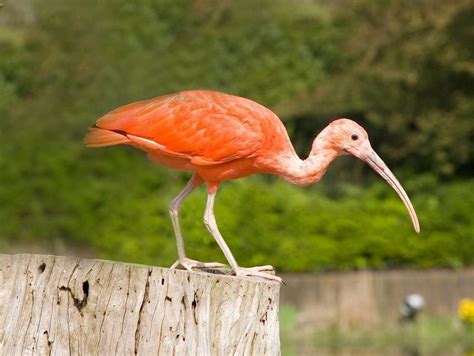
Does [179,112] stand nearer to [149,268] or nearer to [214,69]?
[149,268]

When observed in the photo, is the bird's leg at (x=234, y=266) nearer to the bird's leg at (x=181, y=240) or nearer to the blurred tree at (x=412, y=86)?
the bird's leg at (x=181, y=240)

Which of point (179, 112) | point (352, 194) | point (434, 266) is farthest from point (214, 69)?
point (179, 112)

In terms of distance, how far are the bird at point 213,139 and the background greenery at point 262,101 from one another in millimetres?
3608

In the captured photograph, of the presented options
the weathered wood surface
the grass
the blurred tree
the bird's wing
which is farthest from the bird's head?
the blurred tree

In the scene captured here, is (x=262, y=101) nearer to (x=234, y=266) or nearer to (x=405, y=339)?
(x=405, y=339)

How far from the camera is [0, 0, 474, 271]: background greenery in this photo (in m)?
13.7

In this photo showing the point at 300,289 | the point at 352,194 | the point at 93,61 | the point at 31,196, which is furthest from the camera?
the point at 352,194

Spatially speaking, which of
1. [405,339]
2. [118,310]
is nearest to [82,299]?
[118,310]

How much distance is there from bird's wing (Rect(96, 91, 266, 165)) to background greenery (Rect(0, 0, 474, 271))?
12.0 ft

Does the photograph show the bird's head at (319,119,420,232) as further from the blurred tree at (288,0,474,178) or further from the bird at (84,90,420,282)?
the blurred tree at (288,0,474,178)

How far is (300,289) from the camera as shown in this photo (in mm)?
19344

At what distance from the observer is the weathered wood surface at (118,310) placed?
507 cm

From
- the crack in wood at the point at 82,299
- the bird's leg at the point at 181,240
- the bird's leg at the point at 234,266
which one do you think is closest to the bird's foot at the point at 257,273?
the bird's leg at the point at 234,266

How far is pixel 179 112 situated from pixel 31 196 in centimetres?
894
